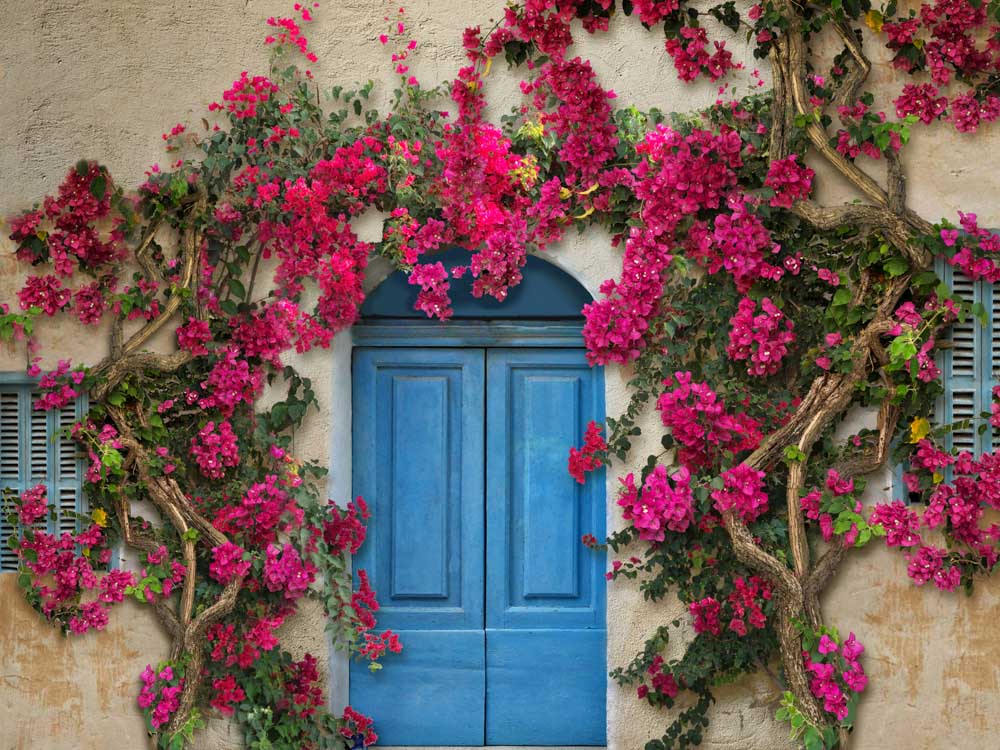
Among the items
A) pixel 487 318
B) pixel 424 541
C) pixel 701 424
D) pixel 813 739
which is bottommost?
pixel 813 739

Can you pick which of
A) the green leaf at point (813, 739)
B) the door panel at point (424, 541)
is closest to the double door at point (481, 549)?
the door panel at point (424, 541)

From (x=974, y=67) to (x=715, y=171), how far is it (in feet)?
3.54

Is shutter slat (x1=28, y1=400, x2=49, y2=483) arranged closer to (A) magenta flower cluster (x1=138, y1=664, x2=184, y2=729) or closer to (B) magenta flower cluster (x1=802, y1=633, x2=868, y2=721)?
(A) magenta flower cluster (x1=138, y1=664, x2=184, y2=729)

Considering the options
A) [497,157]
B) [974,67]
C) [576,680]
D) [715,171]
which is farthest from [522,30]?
[576,680]

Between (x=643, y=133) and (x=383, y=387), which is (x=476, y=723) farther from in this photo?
(x=643, y=133)

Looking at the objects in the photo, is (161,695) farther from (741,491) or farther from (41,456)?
(741,491)

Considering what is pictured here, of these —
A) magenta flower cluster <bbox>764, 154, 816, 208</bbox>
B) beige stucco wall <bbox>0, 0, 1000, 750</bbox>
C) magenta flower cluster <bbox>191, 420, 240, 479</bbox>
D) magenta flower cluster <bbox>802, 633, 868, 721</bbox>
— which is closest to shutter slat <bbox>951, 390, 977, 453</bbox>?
beige stucco wall <bbox>0, 0, 1000, 750</bbox>

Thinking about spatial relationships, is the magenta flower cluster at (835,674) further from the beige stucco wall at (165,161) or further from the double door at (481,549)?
the double door at (481,549)

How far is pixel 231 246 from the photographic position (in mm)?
4844

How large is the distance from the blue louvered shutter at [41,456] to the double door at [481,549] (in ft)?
3.75

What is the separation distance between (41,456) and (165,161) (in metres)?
1.29

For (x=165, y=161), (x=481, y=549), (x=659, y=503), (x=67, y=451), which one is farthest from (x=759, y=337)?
(x=67, y=451)

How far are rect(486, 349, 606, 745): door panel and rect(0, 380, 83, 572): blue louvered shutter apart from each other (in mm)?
1687

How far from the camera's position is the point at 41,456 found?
4.85m
